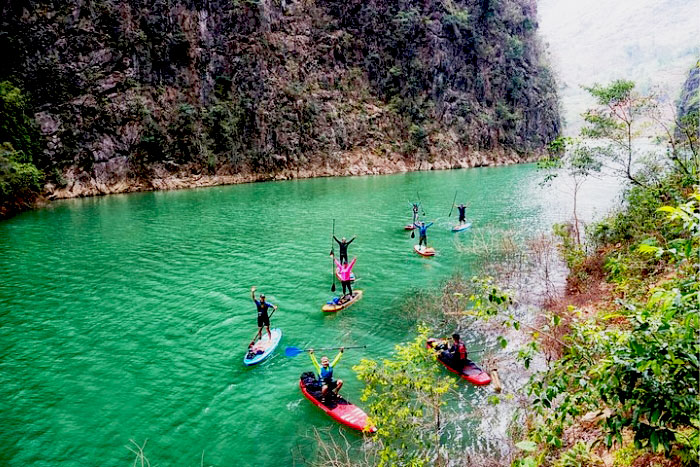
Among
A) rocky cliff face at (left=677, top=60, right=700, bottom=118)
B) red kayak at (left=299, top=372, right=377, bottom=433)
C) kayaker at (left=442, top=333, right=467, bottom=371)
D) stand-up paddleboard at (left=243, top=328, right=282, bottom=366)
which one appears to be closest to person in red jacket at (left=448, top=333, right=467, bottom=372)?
kayaker at (left=442, top=333, right=467, bottom=371)

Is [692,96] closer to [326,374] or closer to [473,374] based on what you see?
[473,374]

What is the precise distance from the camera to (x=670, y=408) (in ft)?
11.2

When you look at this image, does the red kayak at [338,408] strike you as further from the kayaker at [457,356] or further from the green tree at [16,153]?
the green tree at [16,153]

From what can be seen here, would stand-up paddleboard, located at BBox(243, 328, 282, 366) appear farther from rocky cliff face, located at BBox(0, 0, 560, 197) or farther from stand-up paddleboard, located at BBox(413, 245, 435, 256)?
rocky cliff face, located at BBox(0, 0, 560, 197)

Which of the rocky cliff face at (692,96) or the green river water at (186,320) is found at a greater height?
the rocky cliff face at (692,96)

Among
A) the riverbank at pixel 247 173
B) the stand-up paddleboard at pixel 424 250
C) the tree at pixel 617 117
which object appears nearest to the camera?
the tree at pixel 617 117

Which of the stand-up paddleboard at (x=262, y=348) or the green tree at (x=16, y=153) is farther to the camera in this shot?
the green tree at (x=16, y=153)

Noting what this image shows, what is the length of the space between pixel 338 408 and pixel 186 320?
8.54 metres

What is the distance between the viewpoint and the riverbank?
5178cm

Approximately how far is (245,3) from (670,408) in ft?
234

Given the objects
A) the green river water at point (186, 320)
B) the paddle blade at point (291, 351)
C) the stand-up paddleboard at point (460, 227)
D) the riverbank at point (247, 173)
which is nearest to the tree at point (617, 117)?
the green river water at point (186, 320)

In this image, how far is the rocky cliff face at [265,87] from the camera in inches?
2061

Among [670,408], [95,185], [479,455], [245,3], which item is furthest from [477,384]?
[245,3]

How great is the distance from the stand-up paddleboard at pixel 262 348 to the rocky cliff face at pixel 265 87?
160ft
